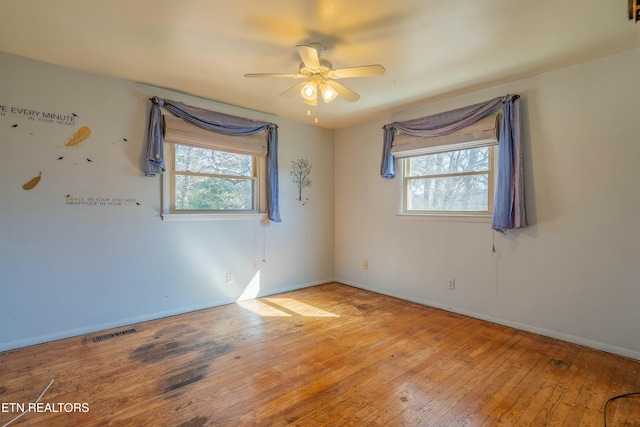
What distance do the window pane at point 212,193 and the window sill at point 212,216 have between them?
0.39ft

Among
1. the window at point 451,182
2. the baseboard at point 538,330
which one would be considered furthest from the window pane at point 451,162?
the baseboard at point 538,330

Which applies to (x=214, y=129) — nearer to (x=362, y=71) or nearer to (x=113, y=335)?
(x=362, y=71)

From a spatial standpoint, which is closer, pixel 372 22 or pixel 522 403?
pixel 522 403

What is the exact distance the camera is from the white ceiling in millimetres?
1993

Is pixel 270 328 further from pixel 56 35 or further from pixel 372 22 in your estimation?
pixel 56 35

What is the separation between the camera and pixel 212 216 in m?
3.79

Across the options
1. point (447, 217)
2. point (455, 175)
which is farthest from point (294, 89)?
point (447, 217)

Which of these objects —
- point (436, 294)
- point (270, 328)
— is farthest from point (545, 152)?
point (270, 328)

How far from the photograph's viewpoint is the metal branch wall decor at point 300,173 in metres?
4.58

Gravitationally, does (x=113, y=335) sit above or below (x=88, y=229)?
below

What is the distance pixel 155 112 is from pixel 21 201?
1.42m

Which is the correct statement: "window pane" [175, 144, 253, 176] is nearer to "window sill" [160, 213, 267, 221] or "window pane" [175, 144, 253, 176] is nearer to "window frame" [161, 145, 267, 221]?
"window frame" [161, 145, 267, 221]

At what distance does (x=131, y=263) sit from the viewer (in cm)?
322

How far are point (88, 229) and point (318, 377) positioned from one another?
257 centimetres
